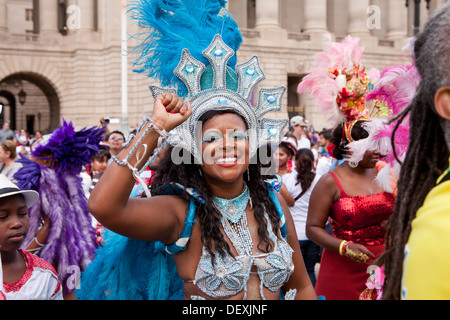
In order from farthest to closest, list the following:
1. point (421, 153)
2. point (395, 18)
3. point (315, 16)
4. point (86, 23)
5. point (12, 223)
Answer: point (395, 18) → point (315, 16) → point (86, 23) → point (12, 223) → point (421, 153)

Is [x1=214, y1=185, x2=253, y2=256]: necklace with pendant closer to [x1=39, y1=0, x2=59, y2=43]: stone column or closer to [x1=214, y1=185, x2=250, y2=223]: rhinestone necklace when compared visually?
[x1=214, y1=185, x2=250, y2=223]: rhinestone necklace

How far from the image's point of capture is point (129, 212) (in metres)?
2.21

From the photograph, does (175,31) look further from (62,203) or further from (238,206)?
(62,203)

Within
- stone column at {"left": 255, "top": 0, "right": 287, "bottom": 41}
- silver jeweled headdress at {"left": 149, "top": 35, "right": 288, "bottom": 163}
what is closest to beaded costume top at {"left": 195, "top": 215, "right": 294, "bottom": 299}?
silver jeweled headdress at {"left": 149, "top": 35, "right": 288, "bottom": 163}

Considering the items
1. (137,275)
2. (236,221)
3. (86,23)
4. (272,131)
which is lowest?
(137,275)

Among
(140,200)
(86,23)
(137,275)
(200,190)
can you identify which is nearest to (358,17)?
(86,23)

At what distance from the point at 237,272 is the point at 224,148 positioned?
0.61 meters

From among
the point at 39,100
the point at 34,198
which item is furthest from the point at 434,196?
the point at 39,100

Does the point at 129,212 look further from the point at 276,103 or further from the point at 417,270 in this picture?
the point at 417,270

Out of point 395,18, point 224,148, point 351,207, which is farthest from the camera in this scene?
point 395,18

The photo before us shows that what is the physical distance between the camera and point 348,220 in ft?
13.6

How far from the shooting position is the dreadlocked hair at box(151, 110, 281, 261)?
2.50 meters

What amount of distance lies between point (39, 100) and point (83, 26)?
1566 centimetres

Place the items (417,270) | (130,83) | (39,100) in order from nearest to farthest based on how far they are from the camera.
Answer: (417,270) → (130,83) → (39,100)
